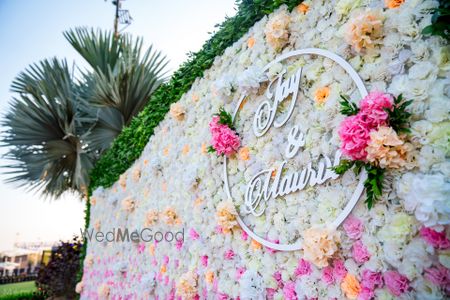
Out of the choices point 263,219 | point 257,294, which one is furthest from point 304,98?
point 257,294

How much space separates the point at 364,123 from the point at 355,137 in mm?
79

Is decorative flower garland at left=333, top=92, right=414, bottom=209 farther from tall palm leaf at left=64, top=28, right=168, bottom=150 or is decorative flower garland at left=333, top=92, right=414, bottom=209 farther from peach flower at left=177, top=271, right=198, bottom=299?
tall palm leaf at left=64, top=28, right=168, bottom=150

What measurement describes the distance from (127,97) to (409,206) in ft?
19.8

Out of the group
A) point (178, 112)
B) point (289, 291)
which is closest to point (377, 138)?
point (289, 291)

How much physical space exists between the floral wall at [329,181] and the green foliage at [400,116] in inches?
0.8

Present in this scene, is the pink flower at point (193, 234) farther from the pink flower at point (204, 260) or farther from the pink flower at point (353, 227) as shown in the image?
the pink flower at point (353, 227)

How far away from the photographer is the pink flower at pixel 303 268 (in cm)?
186

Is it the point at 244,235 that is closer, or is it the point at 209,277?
the point at 244,235

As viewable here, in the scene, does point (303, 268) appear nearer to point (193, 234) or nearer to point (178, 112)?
point (193, 234)

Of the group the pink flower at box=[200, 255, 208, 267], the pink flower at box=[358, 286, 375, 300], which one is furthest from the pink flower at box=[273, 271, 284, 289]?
the pink flower at box=[200, 255, 208, 267]

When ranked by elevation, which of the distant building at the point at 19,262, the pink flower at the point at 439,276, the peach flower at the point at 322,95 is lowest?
the distant building at the point at 19,262

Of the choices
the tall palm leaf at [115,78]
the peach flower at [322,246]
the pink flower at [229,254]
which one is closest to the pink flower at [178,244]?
the pink flower at [229,254]

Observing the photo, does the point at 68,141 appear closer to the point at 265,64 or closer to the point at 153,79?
the point at 153,79

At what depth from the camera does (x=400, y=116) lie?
1.52 meters
